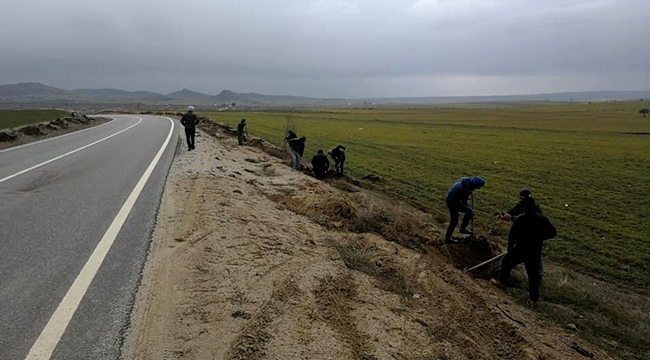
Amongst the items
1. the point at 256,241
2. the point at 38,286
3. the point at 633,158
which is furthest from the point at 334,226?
the point at 633,158

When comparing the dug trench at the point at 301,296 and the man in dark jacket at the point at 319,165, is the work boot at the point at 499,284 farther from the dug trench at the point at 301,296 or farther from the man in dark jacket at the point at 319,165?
the man in dark jacket at the point at 319,165

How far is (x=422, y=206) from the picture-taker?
15.9 metres

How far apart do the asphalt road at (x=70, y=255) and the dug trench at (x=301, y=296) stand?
10.3 inches

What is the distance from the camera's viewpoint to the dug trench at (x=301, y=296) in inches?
161

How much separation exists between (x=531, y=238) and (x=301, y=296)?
494 cm

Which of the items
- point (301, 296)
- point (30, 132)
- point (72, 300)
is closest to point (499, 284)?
point (301, 296)

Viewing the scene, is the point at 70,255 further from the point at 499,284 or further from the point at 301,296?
the point at 499,284

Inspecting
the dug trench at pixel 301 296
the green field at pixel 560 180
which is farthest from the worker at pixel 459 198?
the green field at pixel 560 180

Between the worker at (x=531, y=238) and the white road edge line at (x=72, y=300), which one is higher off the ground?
the white road edge line at (x=72, y=300)

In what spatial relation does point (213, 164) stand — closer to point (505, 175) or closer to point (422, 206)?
point (422, 206)

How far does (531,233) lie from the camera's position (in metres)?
7.98

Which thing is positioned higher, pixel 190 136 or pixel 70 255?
pixel 190 136

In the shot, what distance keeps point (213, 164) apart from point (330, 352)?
10.0 meters

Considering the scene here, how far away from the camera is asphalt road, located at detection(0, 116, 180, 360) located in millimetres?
3879
